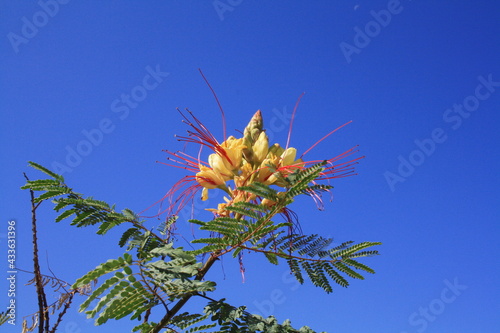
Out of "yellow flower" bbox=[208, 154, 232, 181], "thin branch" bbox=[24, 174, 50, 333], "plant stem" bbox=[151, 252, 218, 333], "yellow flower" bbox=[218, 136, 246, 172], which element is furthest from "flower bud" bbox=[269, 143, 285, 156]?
"thin branch" bbox=[24, 174, 50, 333]

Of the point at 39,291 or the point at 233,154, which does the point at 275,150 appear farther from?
the point at 39,291

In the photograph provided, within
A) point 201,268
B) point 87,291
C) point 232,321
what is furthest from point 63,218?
point 232,321

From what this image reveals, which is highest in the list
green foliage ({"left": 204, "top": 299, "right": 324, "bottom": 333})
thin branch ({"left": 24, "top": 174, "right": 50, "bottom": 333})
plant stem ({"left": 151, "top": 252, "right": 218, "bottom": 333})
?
thin branch ({"left": 24, "top": 174, "right": 50, "bottom": 333})

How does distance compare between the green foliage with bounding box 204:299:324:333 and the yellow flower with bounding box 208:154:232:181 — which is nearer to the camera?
the green foliage with bounding box 204:299:324:333

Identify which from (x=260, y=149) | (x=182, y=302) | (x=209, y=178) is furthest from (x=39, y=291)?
(x=260, y=149)

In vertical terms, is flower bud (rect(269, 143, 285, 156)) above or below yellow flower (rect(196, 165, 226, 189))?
below

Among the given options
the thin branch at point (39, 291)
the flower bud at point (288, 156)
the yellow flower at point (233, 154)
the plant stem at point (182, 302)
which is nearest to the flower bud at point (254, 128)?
the yellow flower at point (233, 154)

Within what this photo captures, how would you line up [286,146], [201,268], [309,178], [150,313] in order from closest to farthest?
[309,178] < [201,268] < [150,313] < [286,146]

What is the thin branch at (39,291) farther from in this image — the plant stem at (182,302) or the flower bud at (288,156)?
the flower bud at (288,156)

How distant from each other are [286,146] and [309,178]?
0.91 m

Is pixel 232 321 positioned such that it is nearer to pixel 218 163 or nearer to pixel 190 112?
pixel 218 163

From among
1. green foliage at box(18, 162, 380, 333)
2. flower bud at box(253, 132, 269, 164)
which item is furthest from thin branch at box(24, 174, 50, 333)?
flower bud at box(253, 132, 269, 164)

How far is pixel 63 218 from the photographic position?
8.63 feet

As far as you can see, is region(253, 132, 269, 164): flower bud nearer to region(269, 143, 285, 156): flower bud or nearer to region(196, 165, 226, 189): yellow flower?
region(269, 143, 285, 156): flower bud
